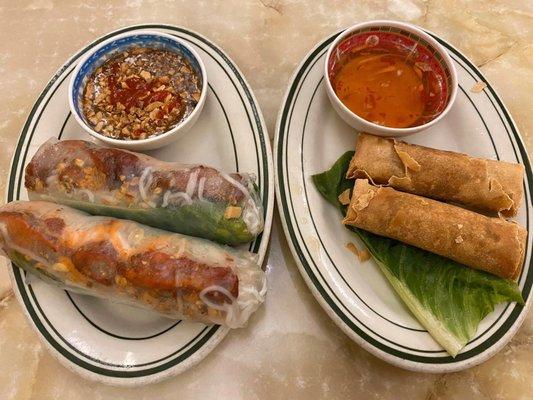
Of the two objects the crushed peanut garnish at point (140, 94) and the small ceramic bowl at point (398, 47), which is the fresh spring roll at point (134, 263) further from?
the small ceramic bowl at point (398, 47)

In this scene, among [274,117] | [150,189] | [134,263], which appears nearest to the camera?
[134,263]

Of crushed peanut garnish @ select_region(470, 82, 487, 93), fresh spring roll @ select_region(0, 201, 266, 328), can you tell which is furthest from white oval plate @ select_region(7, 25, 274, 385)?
crushed peanut garnish @ select_region(470, 82, 487, 93)

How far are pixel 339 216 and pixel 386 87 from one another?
1.81ft

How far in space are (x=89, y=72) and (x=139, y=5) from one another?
0.76m

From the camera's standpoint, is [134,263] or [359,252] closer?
[134,263]

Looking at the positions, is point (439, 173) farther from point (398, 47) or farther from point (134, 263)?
point (134, 263)

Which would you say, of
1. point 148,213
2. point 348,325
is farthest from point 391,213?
point 148,213

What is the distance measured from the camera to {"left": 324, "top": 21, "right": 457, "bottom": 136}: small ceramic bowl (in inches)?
67.1

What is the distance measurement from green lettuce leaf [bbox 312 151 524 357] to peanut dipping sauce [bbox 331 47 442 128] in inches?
11.4

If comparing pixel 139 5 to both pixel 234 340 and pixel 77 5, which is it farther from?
pixel 234 340

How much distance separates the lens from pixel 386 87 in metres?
1.80

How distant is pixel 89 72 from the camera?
181 cm

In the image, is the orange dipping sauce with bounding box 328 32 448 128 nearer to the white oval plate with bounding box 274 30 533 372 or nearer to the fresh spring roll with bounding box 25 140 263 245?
the white oval plate with bounding box 274 30 533 372

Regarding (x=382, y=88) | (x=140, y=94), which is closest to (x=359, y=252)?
(x=382, y=88)
